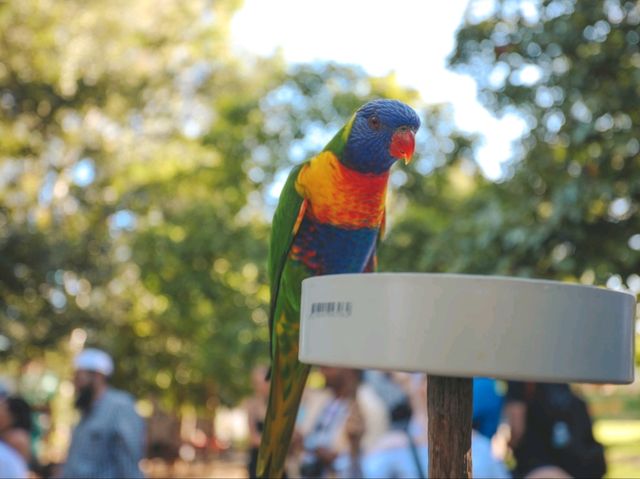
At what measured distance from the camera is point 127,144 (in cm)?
1369

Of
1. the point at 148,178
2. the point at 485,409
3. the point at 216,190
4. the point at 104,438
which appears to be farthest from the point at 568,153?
the point at 148,178

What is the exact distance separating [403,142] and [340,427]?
1.80 metres

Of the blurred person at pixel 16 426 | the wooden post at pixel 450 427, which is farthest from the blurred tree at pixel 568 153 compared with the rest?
the wooden post at pixel 450 427

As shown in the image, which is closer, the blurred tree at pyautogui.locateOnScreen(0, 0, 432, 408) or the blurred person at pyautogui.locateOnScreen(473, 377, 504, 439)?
the blurred person at pyautogui.locateOnScreen(473, 377, 504, 439)

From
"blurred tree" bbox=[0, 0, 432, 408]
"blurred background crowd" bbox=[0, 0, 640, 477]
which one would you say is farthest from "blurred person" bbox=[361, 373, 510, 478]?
"blurred tree" bbox=[0, 0, 432, 408]

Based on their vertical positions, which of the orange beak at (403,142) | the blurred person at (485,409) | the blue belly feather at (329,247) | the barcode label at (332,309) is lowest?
the blurred person at (485,409)

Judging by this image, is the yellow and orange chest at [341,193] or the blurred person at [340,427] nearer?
the yellow and orange chest at [341,193]

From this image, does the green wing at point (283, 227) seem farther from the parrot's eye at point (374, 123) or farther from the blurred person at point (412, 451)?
the blurred person at point (412, 451)

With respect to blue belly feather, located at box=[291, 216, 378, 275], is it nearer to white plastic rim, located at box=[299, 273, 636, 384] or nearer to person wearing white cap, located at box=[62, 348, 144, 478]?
white plastic rim, located at box=[299, 273, 636, 384]

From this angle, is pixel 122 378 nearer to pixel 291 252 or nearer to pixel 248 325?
pixel 248 325

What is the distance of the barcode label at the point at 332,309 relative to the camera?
96 cm

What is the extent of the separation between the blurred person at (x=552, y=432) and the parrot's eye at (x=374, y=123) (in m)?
1.51

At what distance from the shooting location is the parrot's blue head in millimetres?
1319

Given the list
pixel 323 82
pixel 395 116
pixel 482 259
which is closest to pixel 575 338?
pixel 395 116
